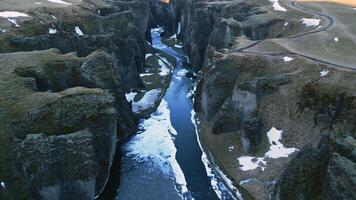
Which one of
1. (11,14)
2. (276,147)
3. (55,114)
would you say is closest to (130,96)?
(11,14)

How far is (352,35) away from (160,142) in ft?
153

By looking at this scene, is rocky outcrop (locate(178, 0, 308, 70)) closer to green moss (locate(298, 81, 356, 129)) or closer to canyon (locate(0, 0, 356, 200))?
canyon (locate(0, 0, 356, 200))

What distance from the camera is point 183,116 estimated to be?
289 ft

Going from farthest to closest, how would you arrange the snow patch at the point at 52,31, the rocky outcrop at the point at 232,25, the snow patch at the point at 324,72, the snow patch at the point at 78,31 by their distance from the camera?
the snow patch at the point at 78,31
the rocky outcrop at the point at 232,25
the snow patch at the point at 52,31
the snow patch at the point at 324,72

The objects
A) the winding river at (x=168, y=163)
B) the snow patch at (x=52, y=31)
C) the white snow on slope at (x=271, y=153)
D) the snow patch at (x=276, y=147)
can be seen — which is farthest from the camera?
the snow patch at (x=52, y=31)

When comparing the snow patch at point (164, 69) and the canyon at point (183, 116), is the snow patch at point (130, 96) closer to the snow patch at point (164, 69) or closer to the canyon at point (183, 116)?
the canyon at point (183, 116)

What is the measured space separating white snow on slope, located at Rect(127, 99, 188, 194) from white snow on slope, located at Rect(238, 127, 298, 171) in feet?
32.4

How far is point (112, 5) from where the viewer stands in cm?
13612

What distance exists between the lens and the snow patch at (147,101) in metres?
91.6

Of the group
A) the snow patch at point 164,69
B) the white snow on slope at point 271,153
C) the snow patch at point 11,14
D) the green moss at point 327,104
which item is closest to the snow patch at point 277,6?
the snow patch at point 164,69

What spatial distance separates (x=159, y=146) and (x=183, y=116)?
15.6m

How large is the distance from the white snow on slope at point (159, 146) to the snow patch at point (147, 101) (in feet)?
14.5

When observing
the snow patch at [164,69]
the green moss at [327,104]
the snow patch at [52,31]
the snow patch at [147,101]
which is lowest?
the snow patch at [164,69]

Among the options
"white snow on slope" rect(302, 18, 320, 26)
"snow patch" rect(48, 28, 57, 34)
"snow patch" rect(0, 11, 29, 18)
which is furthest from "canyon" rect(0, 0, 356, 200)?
"snow patch" rect(48, 28, 57, 34)
